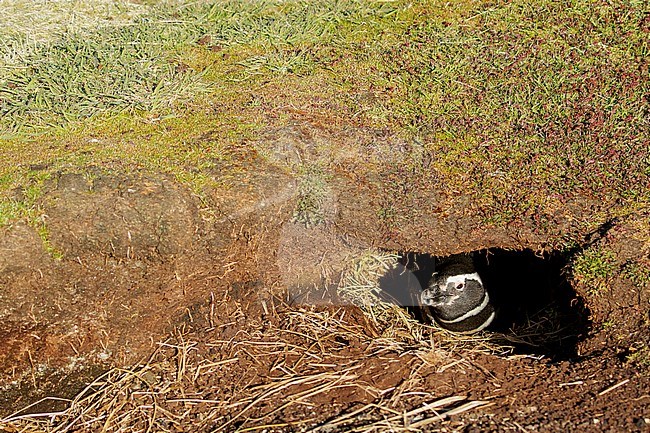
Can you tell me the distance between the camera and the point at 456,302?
15.0 ft

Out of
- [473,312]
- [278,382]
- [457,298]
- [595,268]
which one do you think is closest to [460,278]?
[457,298]

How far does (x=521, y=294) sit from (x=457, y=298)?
1.57 feet

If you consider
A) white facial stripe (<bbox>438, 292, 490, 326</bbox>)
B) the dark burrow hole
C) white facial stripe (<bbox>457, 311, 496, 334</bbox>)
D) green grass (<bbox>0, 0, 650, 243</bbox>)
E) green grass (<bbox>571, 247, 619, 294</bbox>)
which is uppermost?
green grass (<bbox>0, 0, 650, 243</bbox>)

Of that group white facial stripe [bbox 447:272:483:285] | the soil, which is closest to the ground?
the soil

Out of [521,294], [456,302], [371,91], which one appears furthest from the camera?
[371,91]

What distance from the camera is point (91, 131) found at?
446 cm

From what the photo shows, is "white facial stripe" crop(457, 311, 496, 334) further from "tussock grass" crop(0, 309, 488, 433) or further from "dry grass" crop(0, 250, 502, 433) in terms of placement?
"tussock grass" crop(0, 309, 488, 433)

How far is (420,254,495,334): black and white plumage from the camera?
4574 millimetres

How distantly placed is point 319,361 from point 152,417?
0.89 metres

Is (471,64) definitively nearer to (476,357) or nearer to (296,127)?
(296,127)

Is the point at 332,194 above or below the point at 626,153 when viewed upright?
below

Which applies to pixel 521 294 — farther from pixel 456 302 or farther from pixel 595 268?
pixel 595 268

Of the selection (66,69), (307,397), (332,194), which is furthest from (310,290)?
(66,69)

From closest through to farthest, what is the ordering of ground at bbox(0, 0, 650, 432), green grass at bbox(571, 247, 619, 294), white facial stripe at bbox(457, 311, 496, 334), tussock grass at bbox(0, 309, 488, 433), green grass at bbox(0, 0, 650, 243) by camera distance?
tussock grass at bbox(0, 309, 488, 433) < ground at bbox(0, 0, 650, 432) < green grass at bbox(571, 247, 619, 294) < green grass at bbox(0, 0, 650, 243) < white facial stripe at bbox(457, 311, 496, 334)
